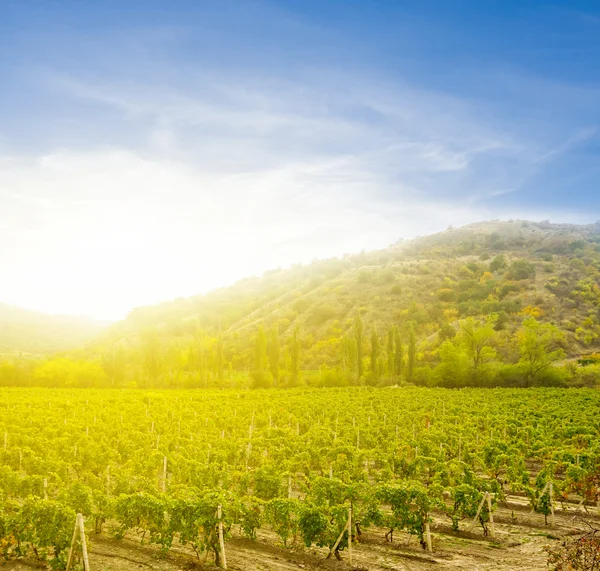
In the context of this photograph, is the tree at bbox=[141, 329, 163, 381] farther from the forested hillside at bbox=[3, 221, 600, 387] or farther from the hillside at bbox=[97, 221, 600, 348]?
the hillside at bbox=[97, 221, 600, 348]

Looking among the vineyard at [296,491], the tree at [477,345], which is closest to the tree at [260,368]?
the tree at [477,345]

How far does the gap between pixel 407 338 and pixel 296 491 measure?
11479cm

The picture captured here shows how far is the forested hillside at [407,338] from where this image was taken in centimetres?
9238

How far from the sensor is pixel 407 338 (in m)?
135

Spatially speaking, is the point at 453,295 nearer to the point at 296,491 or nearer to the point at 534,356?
the point at 534,356

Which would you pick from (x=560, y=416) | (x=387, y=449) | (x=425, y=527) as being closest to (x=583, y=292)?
(x=560, y=416)

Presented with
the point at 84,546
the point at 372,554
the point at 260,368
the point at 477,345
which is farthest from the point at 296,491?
the point at 477,345

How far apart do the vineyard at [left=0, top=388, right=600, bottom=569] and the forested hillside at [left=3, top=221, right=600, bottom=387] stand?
55337mm

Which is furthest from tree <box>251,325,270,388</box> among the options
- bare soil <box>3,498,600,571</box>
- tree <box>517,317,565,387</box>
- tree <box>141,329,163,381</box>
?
bare soil <box>3,498,600,571</box>

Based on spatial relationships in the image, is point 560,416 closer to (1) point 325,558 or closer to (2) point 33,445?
(1) point 325,558

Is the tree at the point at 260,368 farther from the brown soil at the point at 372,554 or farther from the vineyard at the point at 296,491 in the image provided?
the brown soil at the point at 372,554

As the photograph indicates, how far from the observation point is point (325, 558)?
1578 cm

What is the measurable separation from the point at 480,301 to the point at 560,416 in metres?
113

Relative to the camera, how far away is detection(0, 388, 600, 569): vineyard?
1552 cm
